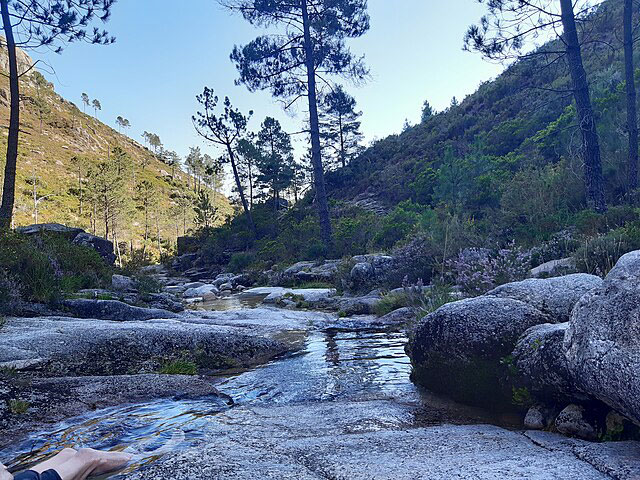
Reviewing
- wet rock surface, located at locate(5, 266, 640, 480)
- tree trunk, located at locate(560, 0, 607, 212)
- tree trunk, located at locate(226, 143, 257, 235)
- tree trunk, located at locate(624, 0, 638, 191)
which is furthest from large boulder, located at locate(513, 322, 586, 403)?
tree trunk, located at locate(226, 143, 257, 235)

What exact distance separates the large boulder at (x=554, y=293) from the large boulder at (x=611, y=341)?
4.01ft

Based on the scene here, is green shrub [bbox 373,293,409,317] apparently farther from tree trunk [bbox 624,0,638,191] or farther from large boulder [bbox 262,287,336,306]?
tree trunk [bbox 624,0,638,191]

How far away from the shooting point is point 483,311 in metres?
3.77

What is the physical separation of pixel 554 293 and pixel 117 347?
4503mm

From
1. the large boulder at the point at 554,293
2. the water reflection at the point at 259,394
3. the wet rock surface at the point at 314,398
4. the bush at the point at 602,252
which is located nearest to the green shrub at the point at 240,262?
the water reflection at the point at 259,394

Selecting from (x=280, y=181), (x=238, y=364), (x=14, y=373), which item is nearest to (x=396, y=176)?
(x=280, y=181)

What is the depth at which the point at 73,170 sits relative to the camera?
7969cm

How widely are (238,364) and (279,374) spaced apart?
755 mm

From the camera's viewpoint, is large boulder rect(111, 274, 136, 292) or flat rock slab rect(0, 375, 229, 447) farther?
large boulder rect(111, 274, 136, 292)

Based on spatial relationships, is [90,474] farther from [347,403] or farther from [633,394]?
[633,394]

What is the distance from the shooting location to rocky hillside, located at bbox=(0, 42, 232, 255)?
58.3 metres

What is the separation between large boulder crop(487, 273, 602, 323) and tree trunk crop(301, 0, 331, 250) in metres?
13.7

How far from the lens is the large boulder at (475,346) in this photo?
140 inches

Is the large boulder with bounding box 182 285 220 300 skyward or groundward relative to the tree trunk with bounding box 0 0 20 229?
groundward
